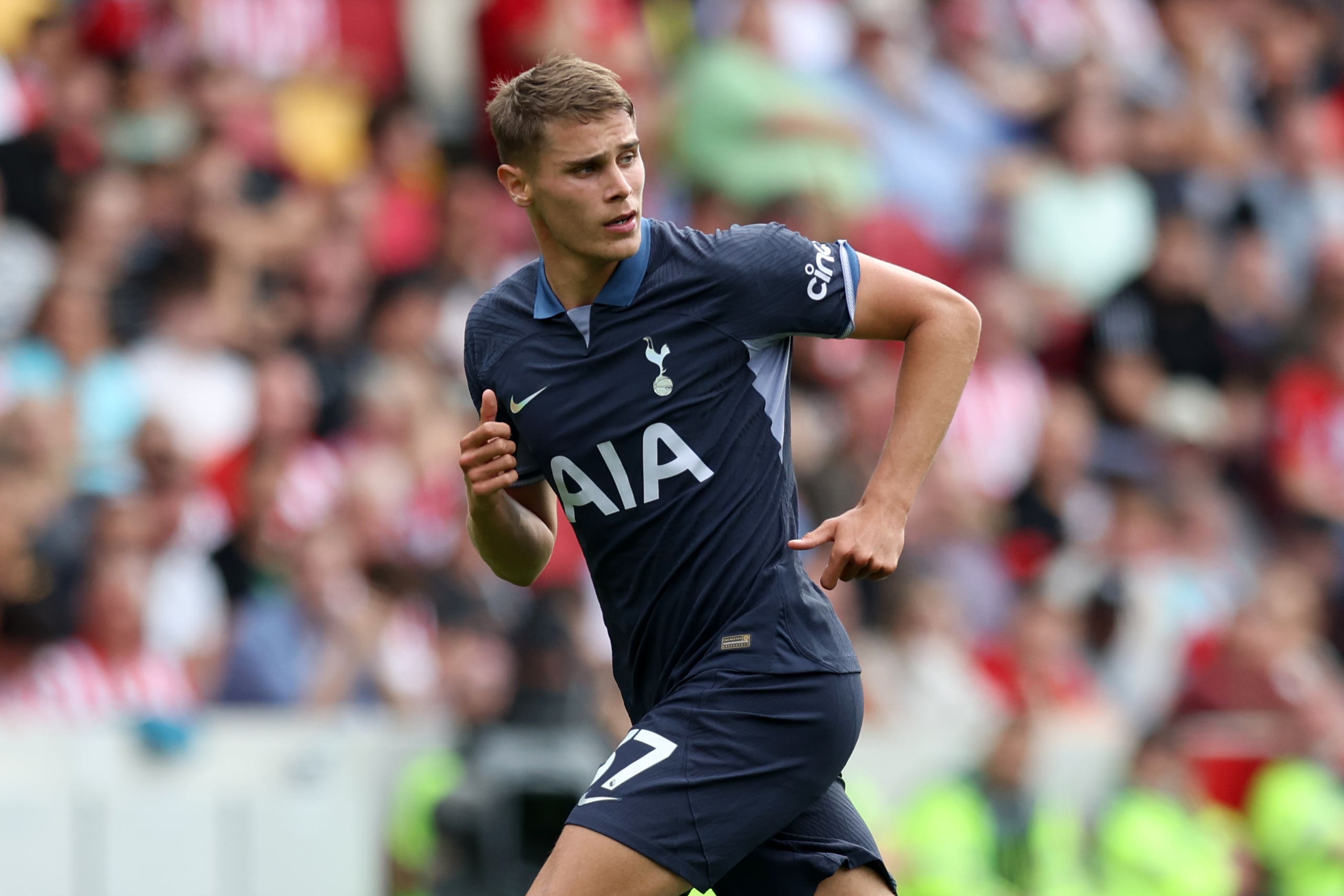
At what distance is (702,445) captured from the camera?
443 cm

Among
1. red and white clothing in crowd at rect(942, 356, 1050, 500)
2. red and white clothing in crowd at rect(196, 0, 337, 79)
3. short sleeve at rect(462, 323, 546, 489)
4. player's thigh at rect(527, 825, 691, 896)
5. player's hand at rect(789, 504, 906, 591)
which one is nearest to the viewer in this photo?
player's thigh at rect(527, 825, 691, 896)

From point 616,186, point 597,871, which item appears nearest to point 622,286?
point 616,186

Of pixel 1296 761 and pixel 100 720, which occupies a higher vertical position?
pixel 100 720

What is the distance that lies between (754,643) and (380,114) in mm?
8023

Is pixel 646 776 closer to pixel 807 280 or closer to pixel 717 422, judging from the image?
pixel 717 422

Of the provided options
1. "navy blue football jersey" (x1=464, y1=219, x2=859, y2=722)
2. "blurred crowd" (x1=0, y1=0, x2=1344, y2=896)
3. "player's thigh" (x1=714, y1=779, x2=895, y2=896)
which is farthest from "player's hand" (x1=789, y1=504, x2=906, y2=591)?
"blurred crowd" (x1=0, y1=0, x2=1344, y2=896)

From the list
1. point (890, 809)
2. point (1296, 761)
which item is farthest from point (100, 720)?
point (1296, 761)

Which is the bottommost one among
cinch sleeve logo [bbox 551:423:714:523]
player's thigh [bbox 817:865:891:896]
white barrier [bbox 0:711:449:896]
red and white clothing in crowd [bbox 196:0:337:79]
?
white barrier [bbox 0:711:449:896]

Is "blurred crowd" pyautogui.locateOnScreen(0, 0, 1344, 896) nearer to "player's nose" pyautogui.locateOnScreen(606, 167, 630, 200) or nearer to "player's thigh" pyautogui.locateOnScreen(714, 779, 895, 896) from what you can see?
"player's thigh" pyautogui.locateOnScreen(714, 779, 895, 896)

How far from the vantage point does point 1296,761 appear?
9875 mm

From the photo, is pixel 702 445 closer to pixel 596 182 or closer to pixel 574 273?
pixel 574 273

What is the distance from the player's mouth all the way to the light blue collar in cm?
7

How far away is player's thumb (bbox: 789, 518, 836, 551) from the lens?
4.19 metres

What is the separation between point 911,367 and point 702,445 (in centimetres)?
51
